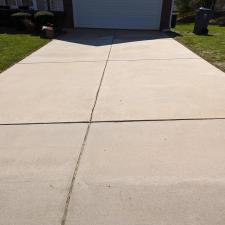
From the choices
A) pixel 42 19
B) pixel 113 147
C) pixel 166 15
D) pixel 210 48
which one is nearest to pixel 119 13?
Answer: pixel 166 15

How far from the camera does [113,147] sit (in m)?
3.59

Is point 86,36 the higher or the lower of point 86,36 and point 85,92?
the lower

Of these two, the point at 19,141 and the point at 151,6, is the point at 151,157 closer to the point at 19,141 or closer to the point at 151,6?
the point at 19,141

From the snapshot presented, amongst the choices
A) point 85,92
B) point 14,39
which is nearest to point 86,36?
point 14,39

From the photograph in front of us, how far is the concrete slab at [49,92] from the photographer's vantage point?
4.58 m

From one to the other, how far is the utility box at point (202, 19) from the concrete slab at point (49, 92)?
797 centimetres

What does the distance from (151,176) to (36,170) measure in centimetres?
135

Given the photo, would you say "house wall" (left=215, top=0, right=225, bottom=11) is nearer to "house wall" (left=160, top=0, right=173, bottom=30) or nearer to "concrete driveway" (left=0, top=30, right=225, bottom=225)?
"house wall" (left=160, top=0, right=173, bottom=30)

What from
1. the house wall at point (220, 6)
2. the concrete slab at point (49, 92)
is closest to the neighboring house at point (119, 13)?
the concrete slab at point (49, 92)

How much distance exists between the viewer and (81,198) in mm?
2729

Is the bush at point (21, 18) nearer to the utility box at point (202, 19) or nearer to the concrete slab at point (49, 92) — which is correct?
the concrete slab at point (49, 92)

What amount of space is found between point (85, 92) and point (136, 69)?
222cm

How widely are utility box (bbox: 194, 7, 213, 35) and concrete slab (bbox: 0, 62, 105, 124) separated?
797cm

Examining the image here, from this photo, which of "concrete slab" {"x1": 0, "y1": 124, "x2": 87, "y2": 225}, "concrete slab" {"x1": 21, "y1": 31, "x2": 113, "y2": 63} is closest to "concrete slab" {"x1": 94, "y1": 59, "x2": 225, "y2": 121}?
"concrete slab" {"x1": 0, "y1": 124, "x2": 87, "y2": 225}
